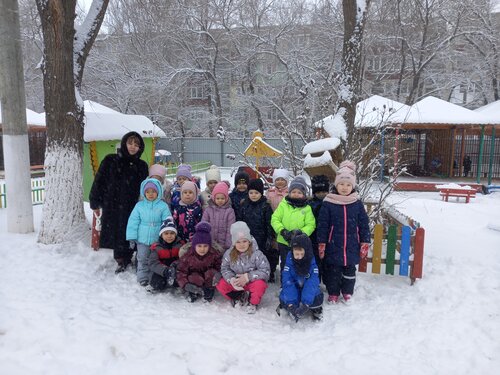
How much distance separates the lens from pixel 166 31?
2448 centimetres

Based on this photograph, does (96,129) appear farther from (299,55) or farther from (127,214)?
(299,55)

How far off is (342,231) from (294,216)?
0.56 meters

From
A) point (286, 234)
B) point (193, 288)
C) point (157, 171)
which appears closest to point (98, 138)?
point (157, 171)

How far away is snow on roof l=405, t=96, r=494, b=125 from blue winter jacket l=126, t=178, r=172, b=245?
11.9m

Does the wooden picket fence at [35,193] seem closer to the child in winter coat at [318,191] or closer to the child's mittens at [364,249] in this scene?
the child in winter coat at [318,191]

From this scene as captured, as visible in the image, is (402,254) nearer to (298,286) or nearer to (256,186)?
(298,286)

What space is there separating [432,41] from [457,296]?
24127 millimetres

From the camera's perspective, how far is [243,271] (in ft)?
14.0

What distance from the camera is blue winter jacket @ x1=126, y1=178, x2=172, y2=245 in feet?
15.4

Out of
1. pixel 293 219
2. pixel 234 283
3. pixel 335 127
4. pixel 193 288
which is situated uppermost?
pixel 335 127

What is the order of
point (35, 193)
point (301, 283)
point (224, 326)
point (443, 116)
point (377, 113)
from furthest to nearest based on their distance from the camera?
point (443, 116), point (35, 193), point (377, 113), point (301, 283), point (224, 326)

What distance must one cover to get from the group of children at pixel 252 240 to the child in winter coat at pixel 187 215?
13 mm

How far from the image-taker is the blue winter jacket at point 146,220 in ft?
15.4

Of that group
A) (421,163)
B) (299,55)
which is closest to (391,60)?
(299,55)
